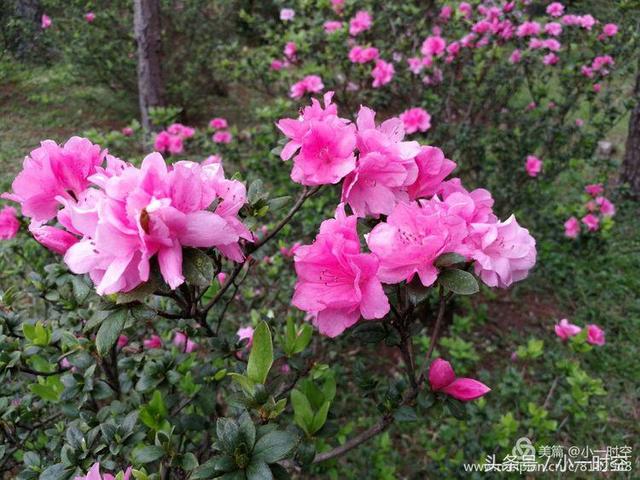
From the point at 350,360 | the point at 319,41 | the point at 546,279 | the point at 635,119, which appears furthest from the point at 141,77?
the point at 635,119

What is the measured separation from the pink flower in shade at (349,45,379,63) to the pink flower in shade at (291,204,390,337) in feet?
7.60

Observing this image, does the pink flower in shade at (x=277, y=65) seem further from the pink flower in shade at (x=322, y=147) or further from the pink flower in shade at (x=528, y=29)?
the pink flower in shade at (x=322, y=147)

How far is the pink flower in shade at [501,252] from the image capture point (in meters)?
0.84

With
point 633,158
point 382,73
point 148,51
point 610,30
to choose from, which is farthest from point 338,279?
point 633,158

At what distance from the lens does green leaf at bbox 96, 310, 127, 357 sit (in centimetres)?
80

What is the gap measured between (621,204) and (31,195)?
4418 millimetres

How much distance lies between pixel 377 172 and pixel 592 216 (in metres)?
2.96

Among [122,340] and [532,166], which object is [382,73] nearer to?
[532,166]

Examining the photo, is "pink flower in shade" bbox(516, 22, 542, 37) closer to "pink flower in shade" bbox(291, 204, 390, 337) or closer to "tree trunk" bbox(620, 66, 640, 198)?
"tree trunk" bbox(620, 66, 640, 198)

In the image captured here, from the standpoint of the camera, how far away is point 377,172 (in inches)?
37.0

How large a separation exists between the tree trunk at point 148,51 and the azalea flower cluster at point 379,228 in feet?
11.1

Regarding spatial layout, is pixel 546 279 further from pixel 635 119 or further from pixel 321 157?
pixel 321 157

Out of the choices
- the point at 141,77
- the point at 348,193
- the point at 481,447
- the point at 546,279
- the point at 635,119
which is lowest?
the point at 546,279

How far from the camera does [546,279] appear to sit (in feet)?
11.6
